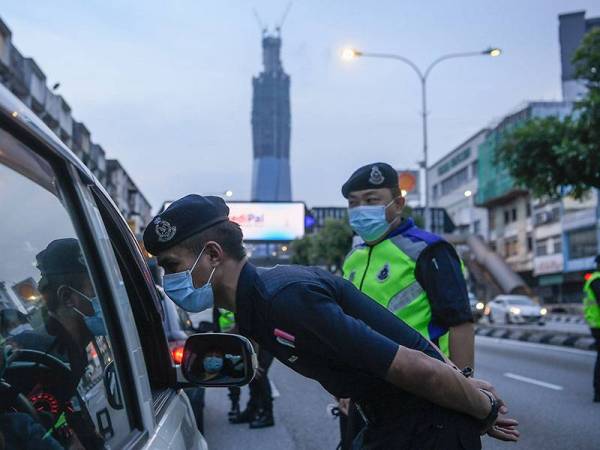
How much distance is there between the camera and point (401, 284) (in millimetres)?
3213

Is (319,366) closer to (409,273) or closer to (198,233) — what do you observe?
(198,233)

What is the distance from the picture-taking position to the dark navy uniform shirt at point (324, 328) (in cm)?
182

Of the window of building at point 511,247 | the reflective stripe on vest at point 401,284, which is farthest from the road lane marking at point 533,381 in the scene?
the window of building at point 511,247

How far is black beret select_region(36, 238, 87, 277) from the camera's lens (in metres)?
1.56

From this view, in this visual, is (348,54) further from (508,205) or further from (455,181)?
(455,181)

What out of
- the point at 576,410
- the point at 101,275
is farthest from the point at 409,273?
the point at 576,410

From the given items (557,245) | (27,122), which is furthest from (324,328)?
(557,245)

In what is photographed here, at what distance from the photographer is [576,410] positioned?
821 cm

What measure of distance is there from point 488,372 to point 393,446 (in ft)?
35.5

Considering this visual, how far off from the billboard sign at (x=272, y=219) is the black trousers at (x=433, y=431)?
4237 centimetres

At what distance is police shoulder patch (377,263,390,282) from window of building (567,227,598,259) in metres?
43.1

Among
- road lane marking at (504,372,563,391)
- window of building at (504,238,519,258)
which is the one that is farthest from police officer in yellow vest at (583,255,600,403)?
window of building at (504,238,519,258)

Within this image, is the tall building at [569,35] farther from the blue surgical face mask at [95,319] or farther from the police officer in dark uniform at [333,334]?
the blue surgical face mask at [95,319]

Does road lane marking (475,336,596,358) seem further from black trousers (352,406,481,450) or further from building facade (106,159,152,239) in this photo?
building facade (106,159,152,239)
